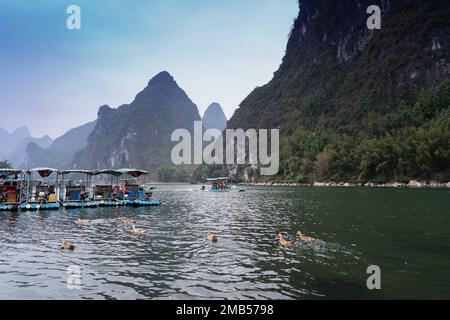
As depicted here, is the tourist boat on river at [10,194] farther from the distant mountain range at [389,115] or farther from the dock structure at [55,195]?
the distant mountain range at [389,115]

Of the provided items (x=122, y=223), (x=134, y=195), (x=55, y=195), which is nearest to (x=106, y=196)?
(x=134, y=195)


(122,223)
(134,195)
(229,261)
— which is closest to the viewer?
(229,261)

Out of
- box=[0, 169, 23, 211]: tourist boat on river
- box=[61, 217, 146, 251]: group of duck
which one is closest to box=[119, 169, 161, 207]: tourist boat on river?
box=[0, 169, 23, 211]: tourist boat on river

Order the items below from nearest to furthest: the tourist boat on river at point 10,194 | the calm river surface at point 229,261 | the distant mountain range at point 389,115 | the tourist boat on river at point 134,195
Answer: the calm river surface at point 229,261 < the tourist boat on river at point 10,194 < the tourist boat on river at point 134,195 < the distant mountain range at point 389,115

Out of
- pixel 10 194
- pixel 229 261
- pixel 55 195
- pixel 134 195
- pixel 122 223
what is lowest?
pixel 122 223

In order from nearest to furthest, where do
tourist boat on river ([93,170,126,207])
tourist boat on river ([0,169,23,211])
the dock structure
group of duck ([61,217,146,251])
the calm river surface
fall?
the calm river surface
group of duck ([61,217,146,251])
tourist boat on river ([0,169,23,211])
the dock structure
tourist boat on river ([93,170,126,207])

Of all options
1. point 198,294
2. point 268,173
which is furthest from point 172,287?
point 268,173

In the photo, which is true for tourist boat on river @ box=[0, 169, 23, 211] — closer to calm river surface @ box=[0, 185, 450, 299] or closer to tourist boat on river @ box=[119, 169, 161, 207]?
tourist boat on river @ box=[119, 169, 161, 207]

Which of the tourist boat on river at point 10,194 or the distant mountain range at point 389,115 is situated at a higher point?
the distant mountain range at point 389,115

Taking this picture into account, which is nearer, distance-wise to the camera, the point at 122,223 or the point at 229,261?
the point at 229,261

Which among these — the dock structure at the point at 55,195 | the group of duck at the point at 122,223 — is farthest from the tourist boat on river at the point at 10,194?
the group of duck at the point at 122,223

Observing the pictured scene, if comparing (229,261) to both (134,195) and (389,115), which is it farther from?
(389,115)

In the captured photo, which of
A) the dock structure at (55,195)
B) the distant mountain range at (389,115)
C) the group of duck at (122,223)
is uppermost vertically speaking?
the distant mountain range at (389,115)

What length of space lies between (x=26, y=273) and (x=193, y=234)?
12.4 metres
